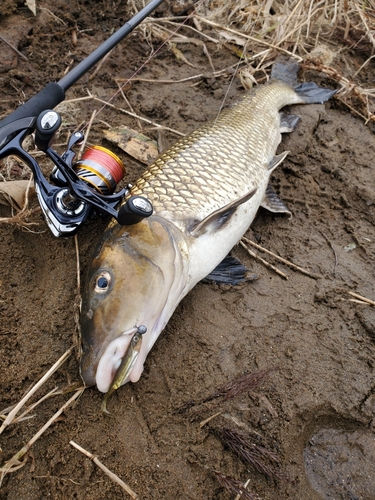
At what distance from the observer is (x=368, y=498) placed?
2074mm

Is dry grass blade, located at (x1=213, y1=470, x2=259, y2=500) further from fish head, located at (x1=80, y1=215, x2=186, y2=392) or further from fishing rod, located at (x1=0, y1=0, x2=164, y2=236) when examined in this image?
fishing rod, located at (x1=0, y1=0, x2=164, y2=236)

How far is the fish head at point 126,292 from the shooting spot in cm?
197

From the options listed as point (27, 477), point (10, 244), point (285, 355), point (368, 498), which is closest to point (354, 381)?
point (285, 355)

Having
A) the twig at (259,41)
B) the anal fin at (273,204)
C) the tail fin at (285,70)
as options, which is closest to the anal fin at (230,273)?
the anal fin at (273,204)

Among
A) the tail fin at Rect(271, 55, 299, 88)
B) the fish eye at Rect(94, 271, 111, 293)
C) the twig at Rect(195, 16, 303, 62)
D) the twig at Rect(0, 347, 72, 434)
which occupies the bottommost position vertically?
the twig at Rect(0, 347, 72, 434)

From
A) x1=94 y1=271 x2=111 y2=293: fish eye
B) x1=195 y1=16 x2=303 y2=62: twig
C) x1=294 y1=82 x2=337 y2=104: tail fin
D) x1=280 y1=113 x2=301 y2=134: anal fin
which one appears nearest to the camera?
x1=94 y1=271 x2=111 y2=293: fish eye

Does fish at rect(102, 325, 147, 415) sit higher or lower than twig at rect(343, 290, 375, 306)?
higher

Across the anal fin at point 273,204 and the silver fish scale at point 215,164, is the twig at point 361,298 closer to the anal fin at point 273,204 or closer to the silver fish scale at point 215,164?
the anal fin at point 273,204

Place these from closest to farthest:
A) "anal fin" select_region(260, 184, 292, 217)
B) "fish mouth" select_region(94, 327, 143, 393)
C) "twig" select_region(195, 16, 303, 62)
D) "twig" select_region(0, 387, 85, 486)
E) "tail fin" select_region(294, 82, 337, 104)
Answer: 1. "twig" select_region(0, 387, 85, 486)
2. "fish mouth" select_region(94, 327, 143, 393)
3. "anal fin" select_region(260, 184, 292, 217)
4. "tail fin" select_region(294, 82, 337, 104)
5. "twig" select_region(195, 16, 303, 62)

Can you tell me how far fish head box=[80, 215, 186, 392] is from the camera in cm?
197

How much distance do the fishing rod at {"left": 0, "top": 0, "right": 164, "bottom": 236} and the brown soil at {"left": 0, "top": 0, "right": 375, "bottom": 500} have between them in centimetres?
41

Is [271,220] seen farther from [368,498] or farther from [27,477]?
[27,477]

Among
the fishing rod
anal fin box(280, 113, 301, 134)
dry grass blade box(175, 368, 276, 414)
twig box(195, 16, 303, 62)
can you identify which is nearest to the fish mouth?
dry grass blade box(175, 368, 276, 414)

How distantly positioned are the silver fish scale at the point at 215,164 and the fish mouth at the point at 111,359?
0.82m
